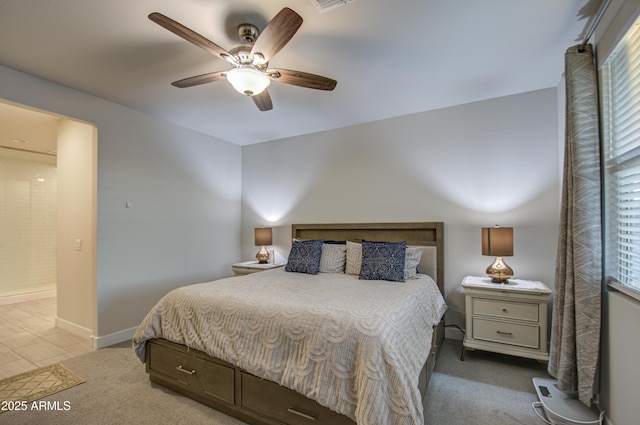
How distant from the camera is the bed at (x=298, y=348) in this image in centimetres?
150

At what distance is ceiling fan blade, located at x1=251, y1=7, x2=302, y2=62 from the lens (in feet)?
5.25

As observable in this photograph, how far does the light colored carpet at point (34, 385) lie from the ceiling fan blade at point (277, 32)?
9.81ft

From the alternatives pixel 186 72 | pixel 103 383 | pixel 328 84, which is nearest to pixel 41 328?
pixel 103 383

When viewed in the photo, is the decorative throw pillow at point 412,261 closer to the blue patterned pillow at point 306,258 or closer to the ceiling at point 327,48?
the blue patterned pillow at point 306,258

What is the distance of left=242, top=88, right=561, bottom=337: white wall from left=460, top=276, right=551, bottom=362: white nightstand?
527 mm

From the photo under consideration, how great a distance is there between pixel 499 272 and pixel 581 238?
3.41ft

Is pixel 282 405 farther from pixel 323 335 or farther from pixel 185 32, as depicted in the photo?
pixel 185 32

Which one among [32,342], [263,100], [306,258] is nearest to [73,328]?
[32,342]

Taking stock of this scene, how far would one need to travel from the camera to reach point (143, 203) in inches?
142

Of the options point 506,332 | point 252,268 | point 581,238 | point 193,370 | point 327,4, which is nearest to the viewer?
point 327,4

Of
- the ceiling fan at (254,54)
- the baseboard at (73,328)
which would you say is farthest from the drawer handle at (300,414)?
the baseboard at (73,328)

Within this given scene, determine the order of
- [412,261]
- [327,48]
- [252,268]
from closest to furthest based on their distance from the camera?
[327,48] < [412,261] < [252,268]

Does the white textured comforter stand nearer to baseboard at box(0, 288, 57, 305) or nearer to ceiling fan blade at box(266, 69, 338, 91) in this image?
ceiling fan blade at box(266, 69, 338, 91)

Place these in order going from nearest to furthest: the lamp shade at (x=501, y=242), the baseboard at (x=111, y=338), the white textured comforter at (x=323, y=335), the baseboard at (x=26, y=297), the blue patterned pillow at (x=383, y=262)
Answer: the white textured comforter at (x=323, y=335), the lamp shade at (x=501, y=242), the blue patterned pillow at (x=383, y=262), the baseboard at (x=111, y=338), the baseboard at (x=26, y=297)
